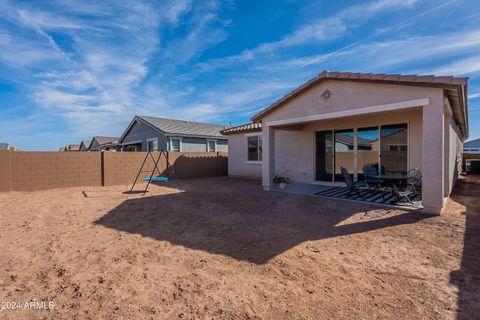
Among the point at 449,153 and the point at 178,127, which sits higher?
the point at 178,127

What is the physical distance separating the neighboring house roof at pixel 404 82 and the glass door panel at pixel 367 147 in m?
2.31

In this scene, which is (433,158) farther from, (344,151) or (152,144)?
(152,144)

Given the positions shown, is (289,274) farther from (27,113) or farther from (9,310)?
(27,113)

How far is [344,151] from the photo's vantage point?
9320 mm

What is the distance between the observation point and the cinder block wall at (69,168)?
8.88 meters

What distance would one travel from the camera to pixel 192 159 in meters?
14.1

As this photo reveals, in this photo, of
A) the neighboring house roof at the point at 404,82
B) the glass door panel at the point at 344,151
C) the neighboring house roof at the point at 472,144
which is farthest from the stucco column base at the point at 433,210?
the neighboring house roof at the point at 472,144

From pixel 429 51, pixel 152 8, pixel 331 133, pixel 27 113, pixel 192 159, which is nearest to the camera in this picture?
pixel 152 8

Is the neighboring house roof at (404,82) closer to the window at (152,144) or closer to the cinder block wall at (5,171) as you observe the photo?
the cinder block wall at (5,171)

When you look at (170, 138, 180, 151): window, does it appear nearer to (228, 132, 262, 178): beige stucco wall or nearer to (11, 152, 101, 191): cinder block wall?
(228, 132, 262, 178): beige stucco wall

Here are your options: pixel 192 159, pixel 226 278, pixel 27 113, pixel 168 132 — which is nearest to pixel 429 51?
pixel 226 278

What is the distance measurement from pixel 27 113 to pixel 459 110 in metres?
28.0

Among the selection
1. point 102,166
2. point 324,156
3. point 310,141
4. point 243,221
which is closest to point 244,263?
point 243,221

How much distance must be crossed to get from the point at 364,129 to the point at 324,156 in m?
1.85
